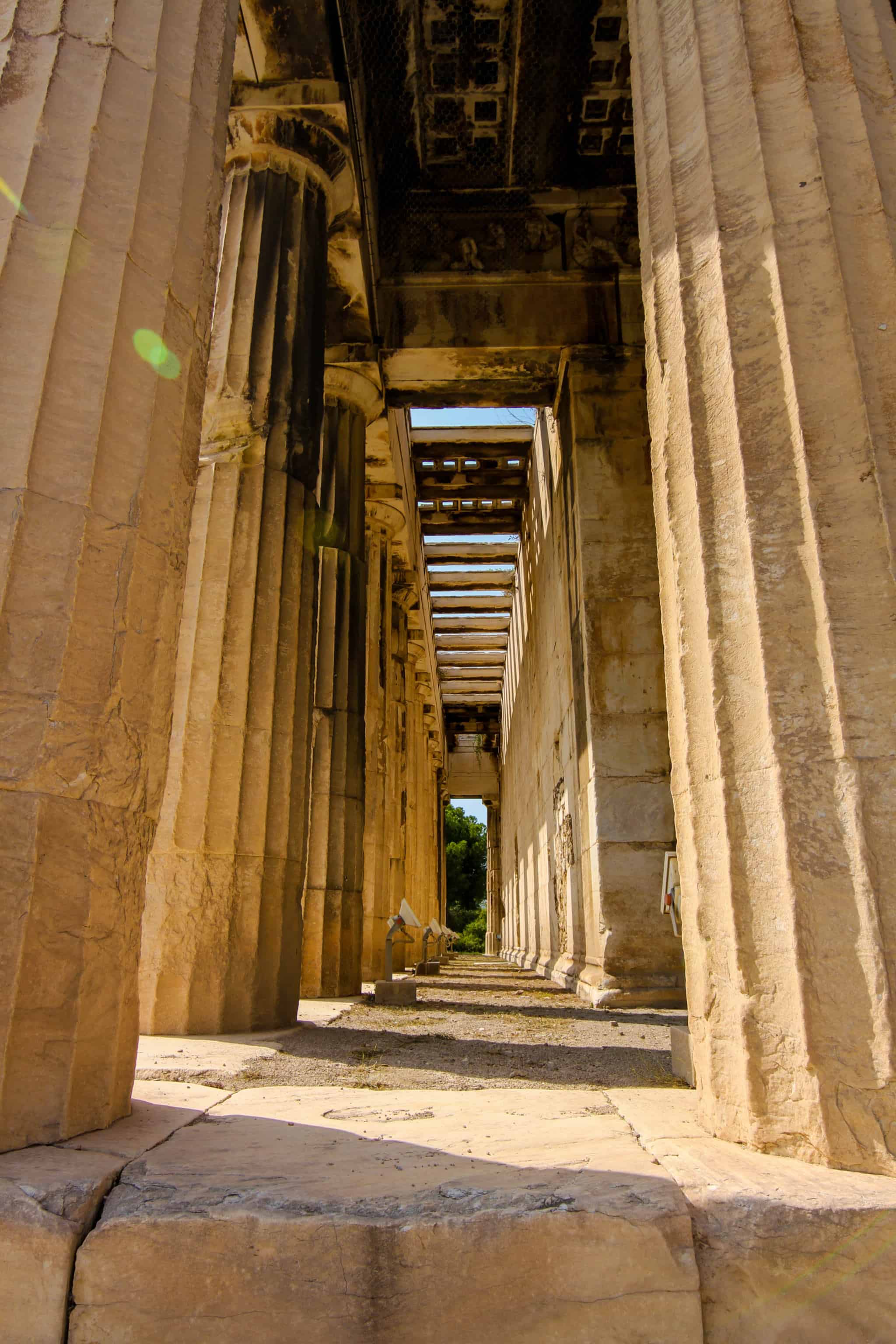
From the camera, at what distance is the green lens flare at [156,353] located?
3.21 metres

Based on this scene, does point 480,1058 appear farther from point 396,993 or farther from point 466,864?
point 466,864

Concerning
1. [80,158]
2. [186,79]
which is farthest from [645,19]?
[80,158]

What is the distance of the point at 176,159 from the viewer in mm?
3492

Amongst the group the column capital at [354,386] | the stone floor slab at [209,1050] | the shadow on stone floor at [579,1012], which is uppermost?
the column capital at [354,386]

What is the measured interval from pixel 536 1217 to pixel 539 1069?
310cm

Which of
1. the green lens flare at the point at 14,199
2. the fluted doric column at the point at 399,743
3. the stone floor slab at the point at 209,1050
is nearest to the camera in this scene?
the green lens flare at the point at 14,199

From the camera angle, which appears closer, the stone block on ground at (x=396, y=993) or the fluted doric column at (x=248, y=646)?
the fluted doric column at (x=248, y=646)

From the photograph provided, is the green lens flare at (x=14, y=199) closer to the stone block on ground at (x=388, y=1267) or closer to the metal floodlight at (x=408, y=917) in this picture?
the stone block on ground at (x=388, y=1267)

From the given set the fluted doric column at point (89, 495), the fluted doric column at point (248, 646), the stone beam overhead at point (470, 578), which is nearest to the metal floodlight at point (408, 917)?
the fluted doric column at point (248, 646)

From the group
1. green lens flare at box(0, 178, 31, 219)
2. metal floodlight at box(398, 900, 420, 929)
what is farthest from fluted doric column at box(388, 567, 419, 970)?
green lens flare at box(0, 178, 31, 219)

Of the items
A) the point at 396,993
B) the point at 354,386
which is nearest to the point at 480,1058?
the point at 396,993

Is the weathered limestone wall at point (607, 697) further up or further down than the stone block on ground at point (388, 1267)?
further up

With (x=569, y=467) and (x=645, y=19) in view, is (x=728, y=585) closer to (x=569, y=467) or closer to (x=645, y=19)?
(x=645, y=19)

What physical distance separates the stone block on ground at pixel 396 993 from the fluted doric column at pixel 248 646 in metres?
2.82
